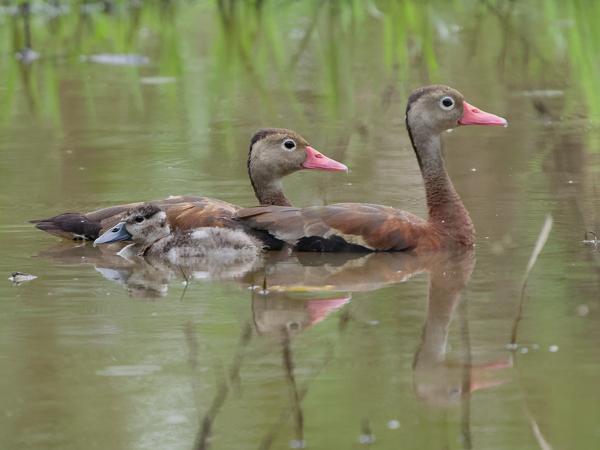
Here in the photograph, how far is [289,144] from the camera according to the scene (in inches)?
421

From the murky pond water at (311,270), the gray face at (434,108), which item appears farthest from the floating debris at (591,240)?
the gray face at (434,108)

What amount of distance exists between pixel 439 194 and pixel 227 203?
1325 millimetres

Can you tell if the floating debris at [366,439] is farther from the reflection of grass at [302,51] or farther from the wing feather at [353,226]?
the reflection of grass at [302,51]

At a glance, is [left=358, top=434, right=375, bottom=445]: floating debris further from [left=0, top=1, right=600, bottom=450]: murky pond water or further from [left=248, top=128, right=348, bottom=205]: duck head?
[left=248, top=128, right=348, bottom=205]: duck head

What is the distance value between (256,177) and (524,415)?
16.0 ft

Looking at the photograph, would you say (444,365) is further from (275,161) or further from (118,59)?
(118,59)

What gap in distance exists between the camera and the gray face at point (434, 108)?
1044cm

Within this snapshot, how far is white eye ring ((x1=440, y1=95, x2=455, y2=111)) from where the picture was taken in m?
10.5

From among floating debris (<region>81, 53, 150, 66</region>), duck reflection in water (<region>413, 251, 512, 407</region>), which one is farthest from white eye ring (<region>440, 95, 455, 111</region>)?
floating debris (<region>81, 53, 150, 66</region>)

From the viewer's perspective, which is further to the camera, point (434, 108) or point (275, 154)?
point (275, 154)

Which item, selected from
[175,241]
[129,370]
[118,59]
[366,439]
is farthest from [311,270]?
[118,59]

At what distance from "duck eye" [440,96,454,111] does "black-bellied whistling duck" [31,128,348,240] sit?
2.40ft

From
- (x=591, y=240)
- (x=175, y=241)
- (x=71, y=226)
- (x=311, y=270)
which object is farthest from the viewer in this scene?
(x=71, y=226)

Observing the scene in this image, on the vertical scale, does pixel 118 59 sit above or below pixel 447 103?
below
